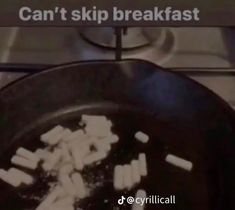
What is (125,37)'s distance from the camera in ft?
2.36

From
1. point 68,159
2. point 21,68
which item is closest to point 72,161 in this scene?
point 68,159

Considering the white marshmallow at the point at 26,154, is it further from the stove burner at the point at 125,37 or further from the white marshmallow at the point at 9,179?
the stove burner at the point at 125,37

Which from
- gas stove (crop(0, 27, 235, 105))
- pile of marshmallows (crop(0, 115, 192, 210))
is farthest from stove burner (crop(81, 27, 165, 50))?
Result: pile of marshmallows (crop(0, 115, 192, 210))

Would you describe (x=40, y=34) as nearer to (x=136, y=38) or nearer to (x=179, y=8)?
(x=136, y=38)

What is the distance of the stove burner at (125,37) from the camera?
721mm

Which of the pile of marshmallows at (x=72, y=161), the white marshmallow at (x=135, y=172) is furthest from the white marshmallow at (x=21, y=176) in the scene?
the white marshmallow at (x=135, y=172)

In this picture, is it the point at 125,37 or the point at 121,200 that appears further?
the point at 125,37

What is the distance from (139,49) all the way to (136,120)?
10 centimetres

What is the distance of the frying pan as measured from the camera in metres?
0.59

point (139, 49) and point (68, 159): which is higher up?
point (139, 49)

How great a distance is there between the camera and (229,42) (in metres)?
0.76

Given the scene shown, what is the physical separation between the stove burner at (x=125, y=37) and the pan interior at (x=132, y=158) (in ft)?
0.29

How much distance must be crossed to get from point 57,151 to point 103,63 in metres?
0.11

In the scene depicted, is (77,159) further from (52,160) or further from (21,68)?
(21,68)
